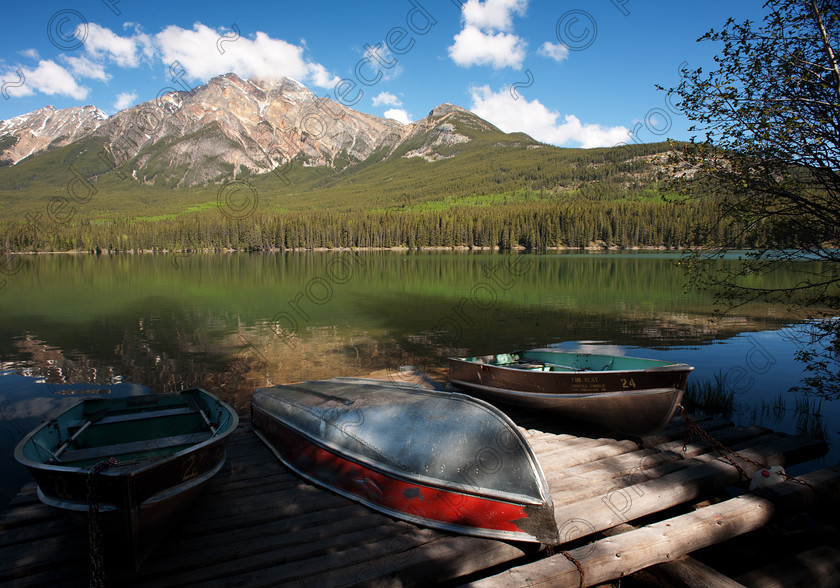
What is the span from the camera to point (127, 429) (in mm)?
8047

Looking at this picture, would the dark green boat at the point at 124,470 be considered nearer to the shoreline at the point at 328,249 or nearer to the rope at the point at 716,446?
the rope at the point at 716,446

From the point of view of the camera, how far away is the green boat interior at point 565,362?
9.90 meters

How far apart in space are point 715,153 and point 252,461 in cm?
1140

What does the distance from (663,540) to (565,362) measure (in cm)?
685

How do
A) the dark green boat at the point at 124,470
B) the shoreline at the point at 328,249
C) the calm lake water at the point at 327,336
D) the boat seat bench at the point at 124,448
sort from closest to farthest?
the dark green boat at the point at 124,470 → the boat seat bench at the point at 124,448 → the calm lake water at the point at 327,336 → the shoreline at the point at 328,249

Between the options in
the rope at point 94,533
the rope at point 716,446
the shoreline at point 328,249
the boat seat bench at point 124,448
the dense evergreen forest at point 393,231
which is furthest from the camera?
the shoreline at point 328,249

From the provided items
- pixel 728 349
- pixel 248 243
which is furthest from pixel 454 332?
pixel 248 243

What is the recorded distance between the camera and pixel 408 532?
561 centimetres

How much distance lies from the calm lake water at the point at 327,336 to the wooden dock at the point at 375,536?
4401 mm

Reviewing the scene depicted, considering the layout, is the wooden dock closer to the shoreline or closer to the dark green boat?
the dark green boat

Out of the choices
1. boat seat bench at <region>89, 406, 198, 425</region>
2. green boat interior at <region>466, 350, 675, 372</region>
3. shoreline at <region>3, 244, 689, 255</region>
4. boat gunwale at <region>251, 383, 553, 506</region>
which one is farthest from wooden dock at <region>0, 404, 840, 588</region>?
shoreline at <region>3, 244, 689, 255</region>

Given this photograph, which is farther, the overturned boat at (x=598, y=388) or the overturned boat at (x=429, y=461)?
the overturned boat at (x=598, y=388)

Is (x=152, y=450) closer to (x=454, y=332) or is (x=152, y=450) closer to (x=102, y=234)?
(x=454, y=332)

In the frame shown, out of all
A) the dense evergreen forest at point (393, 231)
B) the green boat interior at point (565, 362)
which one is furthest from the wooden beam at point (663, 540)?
the dense evergreen forest at point (393, 231)
